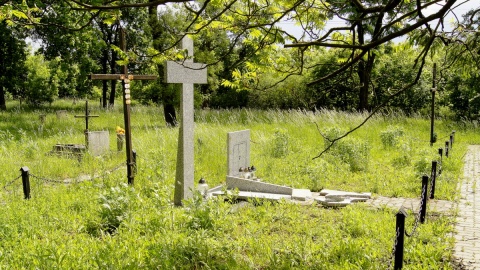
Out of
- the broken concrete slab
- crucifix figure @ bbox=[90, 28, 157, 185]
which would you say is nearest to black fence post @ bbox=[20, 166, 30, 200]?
crucifix figure @ bbox=[90, 28, 157, 185]

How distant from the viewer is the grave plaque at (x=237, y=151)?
8.15 m

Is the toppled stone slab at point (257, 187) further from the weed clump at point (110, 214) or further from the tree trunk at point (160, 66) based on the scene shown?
the tree trunk at point (160, 66)

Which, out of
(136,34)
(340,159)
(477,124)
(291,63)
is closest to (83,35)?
(340,159)

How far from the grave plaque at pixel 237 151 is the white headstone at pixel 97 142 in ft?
13.6

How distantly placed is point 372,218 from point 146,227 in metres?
3.16

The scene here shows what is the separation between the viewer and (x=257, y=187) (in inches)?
299

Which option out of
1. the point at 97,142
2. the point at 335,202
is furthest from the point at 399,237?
the point at 97,142

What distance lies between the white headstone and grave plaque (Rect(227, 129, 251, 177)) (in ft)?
13.6

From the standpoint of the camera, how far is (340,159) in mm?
10461

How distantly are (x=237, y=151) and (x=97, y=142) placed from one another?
14.8 ft

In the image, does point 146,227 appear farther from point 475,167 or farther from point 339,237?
point 475,167

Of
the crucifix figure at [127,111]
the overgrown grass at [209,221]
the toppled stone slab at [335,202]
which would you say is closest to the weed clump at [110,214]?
the overgrown grass at [209,221]

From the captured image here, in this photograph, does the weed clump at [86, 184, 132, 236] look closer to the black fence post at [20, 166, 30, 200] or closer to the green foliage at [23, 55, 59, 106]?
the black fence post at [20, 166, 30, 200]

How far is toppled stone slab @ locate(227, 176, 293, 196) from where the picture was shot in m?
7.54
